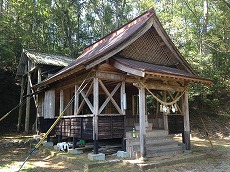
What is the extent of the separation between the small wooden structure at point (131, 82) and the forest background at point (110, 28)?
682 centimetres

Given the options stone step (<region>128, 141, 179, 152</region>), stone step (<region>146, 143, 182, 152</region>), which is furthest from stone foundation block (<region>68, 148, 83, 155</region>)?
stone step (<region>146, 143, 182, 152</region>)

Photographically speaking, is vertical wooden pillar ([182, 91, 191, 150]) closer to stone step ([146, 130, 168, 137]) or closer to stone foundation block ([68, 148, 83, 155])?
stone step ([146, 130, 168, 137])

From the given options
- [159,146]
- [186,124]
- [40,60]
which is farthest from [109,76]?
[40,60]

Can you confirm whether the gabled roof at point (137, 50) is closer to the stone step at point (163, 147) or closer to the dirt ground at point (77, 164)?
the dirt ground at point (77, 164)

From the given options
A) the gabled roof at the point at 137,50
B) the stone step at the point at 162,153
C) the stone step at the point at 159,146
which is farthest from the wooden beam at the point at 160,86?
the stone step at the point at 162,153

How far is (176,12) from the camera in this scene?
23.8 m

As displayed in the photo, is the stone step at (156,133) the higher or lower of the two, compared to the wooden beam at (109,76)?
lower

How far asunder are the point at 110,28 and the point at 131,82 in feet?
63.0

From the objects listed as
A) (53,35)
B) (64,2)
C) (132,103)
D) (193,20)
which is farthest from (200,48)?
(53,35)

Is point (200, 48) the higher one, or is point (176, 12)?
point (176, 12)

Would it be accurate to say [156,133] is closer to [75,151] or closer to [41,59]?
[75,151]

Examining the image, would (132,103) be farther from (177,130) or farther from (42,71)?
(42,71)

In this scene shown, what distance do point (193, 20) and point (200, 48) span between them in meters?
4.63

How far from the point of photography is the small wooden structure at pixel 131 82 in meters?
7.41
